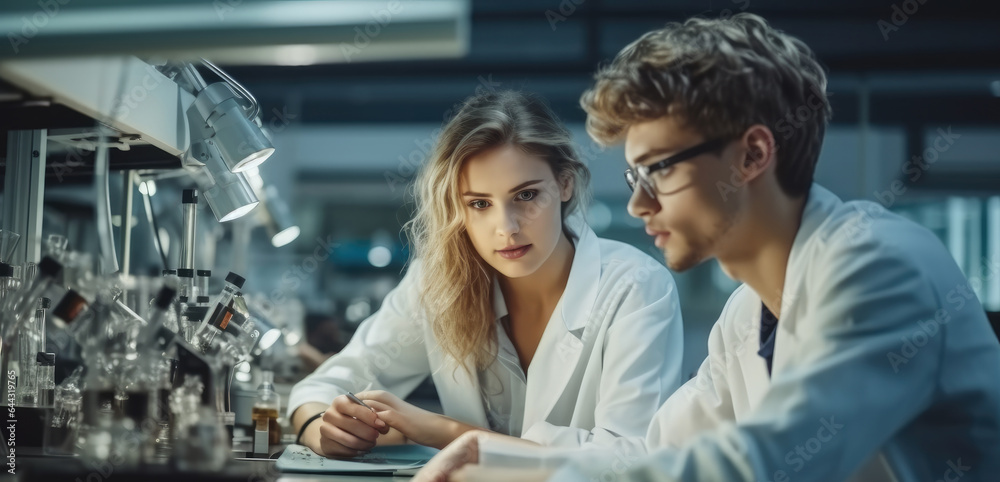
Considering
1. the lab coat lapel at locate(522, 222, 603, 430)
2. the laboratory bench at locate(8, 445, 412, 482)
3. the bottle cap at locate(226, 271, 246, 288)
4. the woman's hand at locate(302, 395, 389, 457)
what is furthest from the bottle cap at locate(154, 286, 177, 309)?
the lab coat lapel at locate(522, 222, 603, 430)

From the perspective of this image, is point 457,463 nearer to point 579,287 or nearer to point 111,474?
point 111,474

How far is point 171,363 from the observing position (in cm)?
145

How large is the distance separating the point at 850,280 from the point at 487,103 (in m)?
1.12

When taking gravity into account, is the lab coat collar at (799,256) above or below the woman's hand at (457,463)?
above

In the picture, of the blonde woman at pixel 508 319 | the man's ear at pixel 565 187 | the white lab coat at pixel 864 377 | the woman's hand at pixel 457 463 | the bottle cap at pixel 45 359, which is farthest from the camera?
the man's ear at pixel 565 187

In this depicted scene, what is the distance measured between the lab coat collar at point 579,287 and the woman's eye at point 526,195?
242mm

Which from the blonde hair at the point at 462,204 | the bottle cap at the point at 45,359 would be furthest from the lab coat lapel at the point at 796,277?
the bottle cap at the point at 45,359

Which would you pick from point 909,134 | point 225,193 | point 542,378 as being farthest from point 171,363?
point 909,134

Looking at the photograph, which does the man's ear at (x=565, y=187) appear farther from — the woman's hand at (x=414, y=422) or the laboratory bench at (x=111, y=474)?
the laboratory bench at (x=111, y=474)

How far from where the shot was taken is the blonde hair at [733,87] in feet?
3.85

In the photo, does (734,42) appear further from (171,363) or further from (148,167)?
(148,167)

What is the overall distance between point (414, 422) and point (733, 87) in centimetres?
101

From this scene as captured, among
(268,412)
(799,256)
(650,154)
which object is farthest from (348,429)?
(799,256)

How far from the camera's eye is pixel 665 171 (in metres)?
1.19
